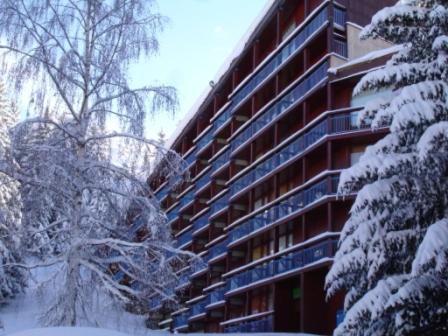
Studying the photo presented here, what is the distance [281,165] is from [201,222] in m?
16.8

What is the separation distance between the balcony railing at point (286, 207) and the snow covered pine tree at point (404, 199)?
19751 mm

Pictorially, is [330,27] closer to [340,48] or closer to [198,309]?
[340,48]

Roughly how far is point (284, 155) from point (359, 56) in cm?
687

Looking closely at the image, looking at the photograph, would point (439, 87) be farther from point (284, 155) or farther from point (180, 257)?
point (284, 155)

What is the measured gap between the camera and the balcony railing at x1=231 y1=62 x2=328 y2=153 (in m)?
37.4

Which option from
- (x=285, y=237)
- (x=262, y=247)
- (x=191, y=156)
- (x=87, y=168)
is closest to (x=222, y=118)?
(x=191, y=156)

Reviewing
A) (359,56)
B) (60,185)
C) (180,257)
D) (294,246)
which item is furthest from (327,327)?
(60,185)

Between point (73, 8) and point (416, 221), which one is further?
point (73, 8)

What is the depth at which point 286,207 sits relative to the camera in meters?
39.1

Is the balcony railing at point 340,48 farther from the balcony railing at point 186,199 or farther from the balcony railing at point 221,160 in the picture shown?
the balcony railing at point 186,199

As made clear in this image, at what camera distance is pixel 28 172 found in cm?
1625

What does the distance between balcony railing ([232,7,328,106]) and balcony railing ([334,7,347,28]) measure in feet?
1.70

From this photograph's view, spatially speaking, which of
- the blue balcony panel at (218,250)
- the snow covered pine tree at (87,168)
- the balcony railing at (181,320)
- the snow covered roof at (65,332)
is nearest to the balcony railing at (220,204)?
the blue balcony panel at (218,250)

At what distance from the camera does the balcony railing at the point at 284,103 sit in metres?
37.4
